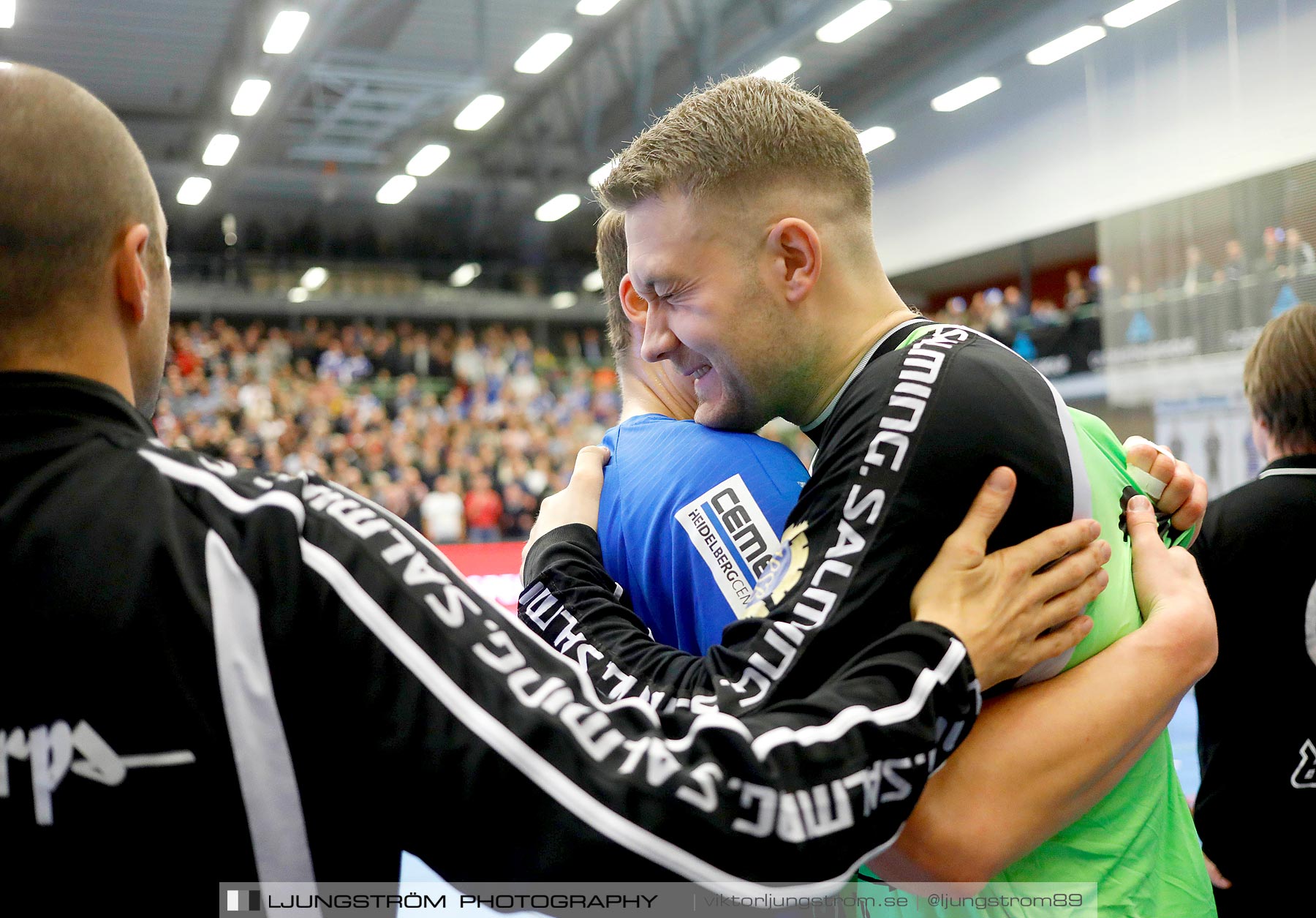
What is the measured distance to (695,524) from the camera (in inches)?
70.3

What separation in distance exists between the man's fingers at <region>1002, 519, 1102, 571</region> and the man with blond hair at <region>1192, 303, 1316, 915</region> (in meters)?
1.61

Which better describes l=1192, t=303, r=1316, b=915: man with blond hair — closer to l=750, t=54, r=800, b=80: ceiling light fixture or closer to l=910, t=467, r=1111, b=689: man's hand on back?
l=910, t=467, r=1111, b=689: man's hand on back

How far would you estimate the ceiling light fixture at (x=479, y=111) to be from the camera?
18.5m

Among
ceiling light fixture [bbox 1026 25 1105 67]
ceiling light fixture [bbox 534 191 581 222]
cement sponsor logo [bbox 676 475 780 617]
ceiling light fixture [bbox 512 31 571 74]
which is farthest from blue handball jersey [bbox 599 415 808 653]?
ceiling light fixture [bbox 534 191 581 222]

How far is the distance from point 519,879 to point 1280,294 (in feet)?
40.1

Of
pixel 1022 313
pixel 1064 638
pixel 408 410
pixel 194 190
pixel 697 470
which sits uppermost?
pixel 194 190

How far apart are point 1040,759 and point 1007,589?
0.23m

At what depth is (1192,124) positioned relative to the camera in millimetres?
14656

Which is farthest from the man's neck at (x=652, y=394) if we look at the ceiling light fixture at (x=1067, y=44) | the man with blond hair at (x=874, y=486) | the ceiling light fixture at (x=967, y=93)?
the ceiling light fixture at (x=967, y=93)

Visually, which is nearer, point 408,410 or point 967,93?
point 967,93

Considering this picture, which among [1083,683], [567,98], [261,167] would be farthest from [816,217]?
[261,167]

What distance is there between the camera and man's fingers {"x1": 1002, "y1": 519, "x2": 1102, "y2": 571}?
4.44 feet

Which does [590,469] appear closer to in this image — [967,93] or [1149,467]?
[1149,467]

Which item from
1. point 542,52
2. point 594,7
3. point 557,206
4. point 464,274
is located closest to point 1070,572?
point 594,7
